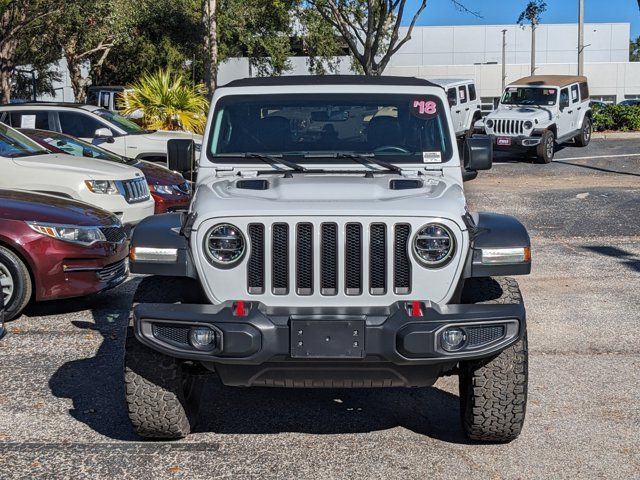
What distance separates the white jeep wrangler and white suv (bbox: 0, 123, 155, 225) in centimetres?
600

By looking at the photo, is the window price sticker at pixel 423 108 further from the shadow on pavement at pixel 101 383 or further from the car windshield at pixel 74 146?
the car windshield at pixel 74 146

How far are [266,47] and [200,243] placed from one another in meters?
39.1

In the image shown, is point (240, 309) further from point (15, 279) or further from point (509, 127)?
point (509, 127)

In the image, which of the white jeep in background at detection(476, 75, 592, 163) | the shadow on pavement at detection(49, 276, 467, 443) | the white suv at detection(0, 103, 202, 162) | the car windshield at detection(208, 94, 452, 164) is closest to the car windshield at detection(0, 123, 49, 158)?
the white suv at detection(0, 103, 202, 162)

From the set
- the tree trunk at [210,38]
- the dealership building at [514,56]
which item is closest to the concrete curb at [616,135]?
the tree trunk at [210,38]

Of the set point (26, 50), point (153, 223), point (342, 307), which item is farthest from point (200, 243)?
point (26, 50)

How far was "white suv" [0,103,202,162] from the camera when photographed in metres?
15.6

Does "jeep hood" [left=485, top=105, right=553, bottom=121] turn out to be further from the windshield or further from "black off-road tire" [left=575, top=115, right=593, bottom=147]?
the windshield

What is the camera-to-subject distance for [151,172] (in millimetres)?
13781

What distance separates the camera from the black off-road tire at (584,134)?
87.6ft

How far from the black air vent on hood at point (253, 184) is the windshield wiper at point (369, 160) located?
2.39ft

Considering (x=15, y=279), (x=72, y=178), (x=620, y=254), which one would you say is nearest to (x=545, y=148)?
(x=620, y=254)

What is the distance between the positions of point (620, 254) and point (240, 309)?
7.91 m

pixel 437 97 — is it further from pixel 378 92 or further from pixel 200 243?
pixel 200 243
